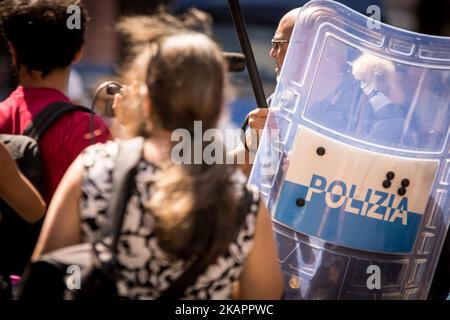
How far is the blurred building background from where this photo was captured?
24.8 ft

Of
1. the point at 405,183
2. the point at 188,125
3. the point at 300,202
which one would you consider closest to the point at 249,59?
the point at 300,202

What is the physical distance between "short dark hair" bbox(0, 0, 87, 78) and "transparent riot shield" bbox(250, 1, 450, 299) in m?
0.78

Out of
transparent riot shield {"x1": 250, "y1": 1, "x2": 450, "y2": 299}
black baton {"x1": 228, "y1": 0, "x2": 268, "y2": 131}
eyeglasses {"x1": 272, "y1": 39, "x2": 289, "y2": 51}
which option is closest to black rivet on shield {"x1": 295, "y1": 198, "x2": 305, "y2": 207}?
transparent riot shield {"x1": 250, "y1": 1, "x2": 450, "y2": 299}

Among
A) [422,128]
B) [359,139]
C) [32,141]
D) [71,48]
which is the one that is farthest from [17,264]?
[422,128]

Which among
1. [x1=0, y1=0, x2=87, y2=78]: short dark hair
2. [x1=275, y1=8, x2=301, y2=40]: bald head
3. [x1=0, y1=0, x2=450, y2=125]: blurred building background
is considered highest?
[x1=275, y1=8, x2=301, y2=40]: bald head

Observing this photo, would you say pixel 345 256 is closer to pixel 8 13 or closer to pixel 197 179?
pixel 197 179

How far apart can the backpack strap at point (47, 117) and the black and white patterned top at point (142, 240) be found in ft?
1.99

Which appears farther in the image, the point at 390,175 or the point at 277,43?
the point at 277,43

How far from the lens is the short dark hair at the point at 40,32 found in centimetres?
263

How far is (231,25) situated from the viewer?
8.50 meters

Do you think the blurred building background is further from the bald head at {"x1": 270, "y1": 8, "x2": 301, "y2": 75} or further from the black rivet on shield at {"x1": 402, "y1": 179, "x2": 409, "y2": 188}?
the black rivet on shield at {"x1": 402, "y1": 179, "x2": 409, "y2": 188}

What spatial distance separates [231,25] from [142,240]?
22.5 ft

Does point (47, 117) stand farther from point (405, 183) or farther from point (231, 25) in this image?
point (231, 25)

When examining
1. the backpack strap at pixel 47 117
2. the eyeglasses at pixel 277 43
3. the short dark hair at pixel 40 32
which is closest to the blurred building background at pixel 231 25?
the eyeglasses at pixel 277 43
